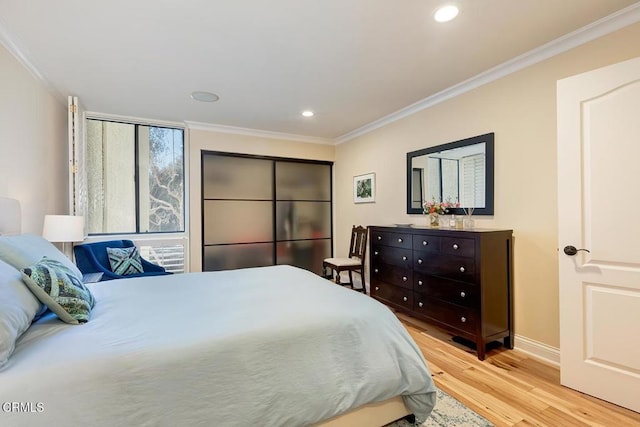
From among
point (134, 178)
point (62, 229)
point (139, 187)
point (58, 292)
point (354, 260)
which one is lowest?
point (354, 260)

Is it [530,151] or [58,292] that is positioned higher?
[530,151]

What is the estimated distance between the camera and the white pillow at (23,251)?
1.51 m

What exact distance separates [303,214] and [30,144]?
3478 millimetres

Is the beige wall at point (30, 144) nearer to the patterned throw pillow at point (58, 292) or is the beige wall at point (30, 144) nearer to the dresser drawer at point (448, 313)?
the patterned throw pillow at point (58, 292)

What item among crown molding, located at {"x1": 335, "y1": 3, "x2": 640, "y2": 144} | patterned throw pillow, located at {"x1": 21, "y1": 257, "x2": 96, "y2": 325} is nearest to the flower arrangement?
crown molding, located at {"x1": 335, "y1": 3, "x2": 640, "y2": 144}

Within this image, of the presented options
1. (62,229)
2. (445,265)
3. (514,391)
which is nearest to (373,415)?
(514,391)

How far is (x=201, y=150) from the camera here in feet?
14.4

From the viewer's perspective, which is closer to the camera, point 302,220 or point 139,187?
point 139,187

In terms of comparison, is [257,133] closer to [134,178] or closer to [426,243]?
[134,178]

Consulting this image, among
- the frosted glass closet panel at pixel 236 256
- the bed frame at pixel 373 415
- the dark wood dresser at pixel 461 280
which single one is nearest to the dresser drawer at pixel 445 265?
the dark wood dresser at pixel 461 280

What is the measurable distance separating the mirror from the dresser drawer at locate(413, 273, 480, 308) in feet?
2.53

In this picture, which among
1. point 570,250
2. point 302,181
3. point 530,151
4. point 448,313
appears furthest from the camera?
point 302,181

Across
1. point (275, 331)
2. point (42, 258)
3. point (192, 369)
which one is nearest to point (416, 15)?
point (275, 331)

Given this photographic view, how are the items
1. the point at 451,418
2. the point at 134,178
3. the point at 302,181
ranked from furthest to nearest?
the point at 302,181, the point at 134,178, the point at 451,418
